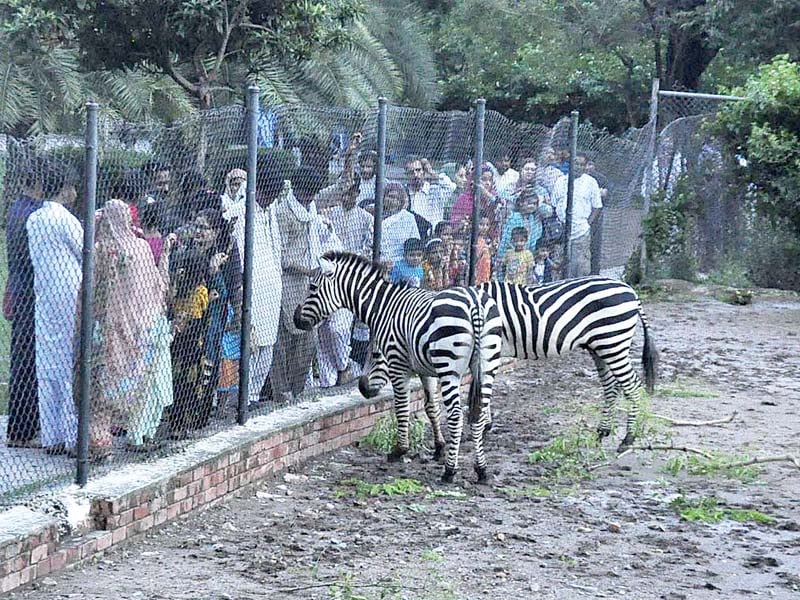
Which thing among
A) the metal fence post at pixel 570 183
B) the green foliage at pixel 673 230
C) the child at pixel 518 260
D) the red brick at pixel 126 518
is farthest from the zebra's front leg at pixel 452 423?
the green foliage at pixel 673 230

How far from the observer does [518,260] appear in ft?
44.5

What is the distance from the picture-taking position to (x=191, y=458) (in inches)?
304

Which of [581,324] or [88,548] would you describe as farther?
[581,324]

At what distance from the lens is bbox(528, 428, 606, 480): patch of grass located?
30.3ft

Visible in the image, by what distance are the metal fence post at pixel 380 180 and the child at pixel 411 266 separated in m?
0.50

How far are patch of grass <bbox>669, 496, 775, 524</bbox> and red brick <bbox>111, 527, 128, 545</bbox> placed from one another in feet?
11.0

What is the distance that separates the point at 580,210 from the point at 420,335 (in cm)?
648

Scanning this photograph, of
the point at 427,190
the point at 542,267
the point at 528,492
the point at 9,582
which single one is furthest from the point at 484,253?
the point at 9,582

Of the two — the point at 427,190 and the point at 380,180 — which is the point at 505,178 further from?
the point at 380,180

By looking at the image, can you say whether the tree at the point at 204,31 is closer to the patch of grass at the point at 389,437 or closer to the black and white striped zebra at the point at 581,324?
the black and white striped zebra at the point at 581,324

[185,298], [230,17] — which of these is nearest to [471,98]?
[230,17]

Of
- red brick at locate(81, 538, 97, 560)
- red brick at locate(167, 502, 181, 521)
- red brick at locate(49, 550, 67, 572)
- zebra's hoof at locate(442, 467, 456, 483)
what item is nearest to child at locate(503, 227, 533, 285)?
zebra's hoof at locate(442, 467, 456, 483)

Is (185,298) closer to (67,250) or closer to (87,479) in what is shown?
(67,250)

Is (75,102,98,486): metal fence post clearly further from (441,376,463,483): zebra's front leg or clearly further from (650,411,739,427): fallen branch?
(650,411,739,427): fallen branch
